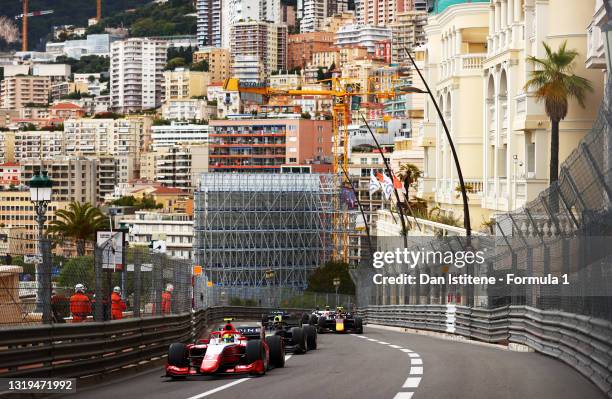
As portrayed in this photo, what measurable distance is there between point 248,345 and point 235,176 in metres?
156

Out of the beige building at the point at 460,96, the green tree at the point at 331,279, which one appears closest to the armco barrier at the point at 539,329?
the beige building at the point at 460,96

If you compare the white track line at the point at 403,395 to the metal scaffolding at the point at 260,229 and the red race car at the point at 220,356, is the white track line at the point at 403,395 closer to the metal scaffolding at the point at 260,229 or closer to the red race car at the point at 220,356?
the red race car at the point at 220,356

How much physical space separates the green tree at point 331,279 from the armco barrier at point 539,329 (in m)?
92.3

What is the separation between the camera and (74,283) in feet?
69.2

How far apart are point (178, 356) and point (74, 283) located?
6.01 feet

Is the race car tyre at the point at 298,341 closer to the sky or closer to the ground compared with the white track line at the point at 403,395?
closer to the ground

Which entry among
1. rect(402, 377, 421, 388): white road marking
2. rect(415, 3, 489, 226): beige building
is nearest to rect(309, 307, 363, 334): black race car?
rect(402, 377, 421, 388): white road marking

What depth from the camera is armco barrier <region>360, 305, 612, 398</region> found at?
19.0 m

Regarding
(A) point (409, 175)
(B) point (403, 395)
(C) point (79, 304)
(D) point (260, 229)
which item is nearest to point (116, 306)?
(C) point (79, 304)

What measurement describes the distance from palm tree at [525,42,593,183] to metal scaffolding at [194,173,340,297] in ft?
393

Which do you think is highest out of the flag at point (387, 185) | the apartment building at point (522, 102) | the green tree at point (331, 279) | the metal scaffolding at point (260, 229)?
the apartment building at point (522, 102)

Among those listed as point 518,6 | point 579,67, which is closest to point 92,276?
point 579,67

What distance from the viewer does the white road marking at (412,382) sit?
61.7ft

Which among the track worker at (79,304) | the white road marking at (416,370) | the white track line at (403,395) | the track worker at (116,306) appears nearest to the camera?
the white track line at (403,395)
